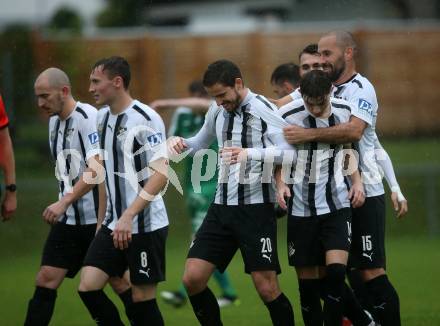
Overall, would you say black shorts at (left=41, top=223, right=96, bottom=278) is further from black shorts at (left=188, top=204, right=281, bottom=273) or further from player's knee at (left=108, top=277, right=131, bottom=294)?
black shorts at (left=188, top=204, right=281, bottom=273)

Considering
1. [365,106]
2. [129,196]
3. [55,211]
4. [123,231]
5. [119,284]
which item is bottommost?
[119,284]

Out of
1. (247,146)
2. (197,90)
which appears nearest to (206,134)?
(247,146)

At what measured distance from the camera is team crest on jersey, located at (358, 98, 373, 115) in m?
7.66

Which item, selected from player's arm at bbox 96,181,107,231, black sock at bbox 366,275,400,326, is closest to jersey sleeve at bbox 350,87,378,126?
black sock at bbox 366,275,400,326

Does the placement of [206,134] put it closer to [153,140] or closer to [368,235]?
[153,140]

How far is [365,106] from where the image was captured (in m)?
7.67

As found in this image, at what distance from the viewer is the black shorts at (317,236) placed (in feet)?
24.6

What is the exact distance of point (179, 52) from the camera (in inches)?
816

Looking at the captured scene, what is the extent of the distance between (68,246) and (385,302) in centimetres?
255

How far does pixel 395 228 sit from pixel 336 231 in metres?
9.77

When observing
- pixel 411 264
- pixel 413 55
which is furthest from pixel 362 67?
pixel 411 264

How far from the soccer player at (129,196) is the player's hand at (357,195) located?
1.42 meters

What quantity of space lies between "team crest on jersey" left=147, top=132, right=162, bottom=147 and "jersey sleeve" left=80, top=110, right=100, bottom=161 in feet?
2.54

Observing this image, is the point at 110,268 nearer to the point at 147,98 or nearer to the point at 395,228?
the point at 395,228
